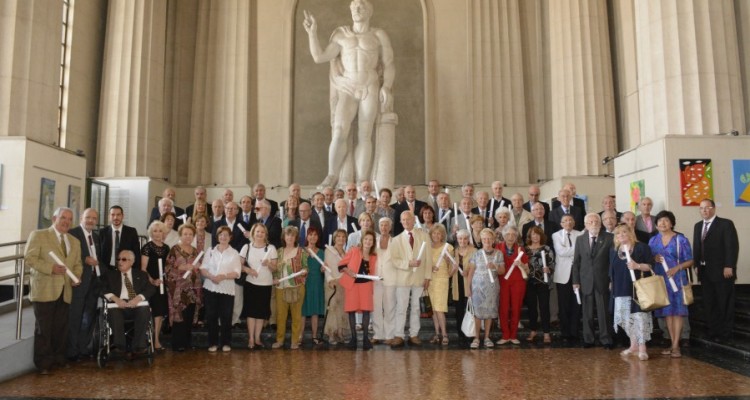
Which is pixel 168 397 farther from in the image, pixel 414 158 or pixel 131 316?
pixel 414 158

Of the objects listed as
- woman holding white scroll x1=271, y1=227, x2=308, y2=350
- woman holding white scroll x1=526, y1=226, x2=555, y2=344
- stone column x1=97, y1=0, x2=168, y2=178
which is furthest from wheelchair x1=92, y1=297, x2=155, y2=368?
stone column x1=97, y1=0, x2=168, y2=178

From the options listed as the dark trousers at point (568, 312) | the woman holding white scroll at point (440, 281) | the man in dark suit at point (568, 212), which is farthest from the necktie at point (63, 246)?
the man in dark suit at point (568, 212)

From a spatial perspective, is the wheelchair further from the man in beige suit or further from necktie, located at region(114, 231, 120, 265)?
necktie, located at region(114, 231, 120, 265)

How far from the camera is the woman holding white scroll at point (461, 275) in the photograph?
733 cm

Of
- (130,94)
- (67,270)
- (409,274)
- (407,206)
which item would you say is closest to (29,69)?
(130,94)

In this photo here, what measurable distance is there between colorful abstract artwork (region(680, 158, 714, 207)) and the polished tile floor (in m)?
2.25

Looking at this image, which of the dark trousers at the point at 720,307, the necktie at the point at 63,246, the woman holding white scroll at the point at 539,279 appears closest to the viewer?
the necktie at the point at 63,246

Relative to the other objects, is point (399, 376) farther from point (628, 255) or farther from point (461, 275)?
point (628, 255)

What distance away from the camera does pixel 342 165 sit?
1263 centimetres

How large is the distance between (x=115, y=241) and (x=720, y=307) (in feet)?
21.8

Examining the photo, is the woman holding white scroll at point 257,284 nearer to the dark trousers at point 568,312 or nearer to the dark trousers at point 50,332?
the dark trousers at point 50,332

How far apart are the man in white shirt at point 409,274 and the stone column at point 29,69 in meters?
5.76

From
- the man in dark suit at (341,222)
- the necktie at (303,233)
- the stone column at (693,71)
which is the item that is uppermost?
the stone column at (693,71)

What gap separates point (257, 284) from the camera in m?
7.04
